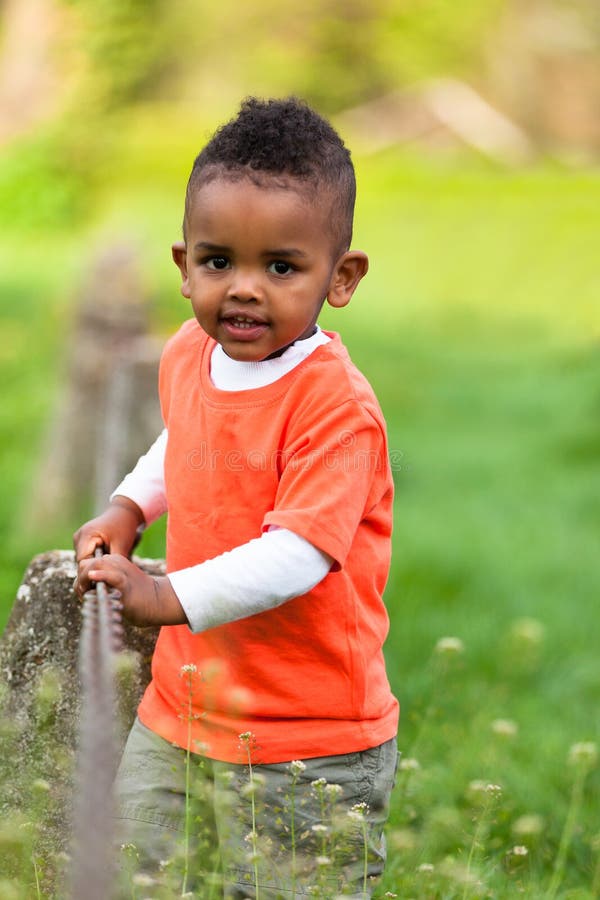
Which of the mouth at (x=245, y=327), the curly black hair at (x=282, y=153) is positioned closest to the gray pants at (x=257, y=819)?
the mouth at (x=245, y=327)

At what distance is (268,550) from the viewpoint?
2.33m

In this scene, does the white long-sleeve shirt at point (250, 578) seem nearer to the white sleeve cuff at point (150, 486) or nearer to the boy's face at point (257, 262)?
the boy's face at point (257, 262)

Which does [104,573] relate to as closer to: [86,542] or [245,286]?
[86,542]

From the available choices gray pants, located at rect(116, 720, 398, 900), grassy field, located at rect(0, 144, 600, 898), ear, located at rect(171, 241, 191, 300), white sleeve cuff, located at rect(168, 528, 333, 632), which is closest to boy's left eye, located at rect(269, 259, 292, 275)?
ear, located at rect(171, 241, 191, 300)

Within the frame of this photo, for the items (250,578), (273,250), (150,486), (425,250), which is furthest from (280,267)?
(425,250)

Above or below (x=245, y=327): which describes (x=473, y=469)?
above

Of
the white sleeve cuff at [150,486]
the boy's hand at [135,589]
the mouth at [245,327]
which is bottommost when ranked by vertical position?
the boy's hand at [135,589]

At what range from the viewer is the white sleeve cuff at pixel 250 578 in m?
2.33

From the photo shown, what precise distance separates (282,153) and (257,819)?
1.34 meters

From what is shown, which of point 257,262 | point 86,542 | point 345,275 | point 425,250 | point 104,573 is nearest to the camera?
point 104,573

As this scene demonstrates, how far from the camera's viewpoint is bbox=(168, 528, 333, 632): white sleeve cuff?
2.33 meters

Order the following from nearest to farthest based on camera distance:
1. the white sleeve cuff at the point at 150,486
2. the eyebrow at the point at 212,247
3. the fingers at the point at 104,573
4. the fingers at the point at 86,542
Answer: the fingers at the point at 104,573
the eyebrow at the point at 212,247
the fingers at the point at 86,542
the white sleeve cuff at the point at 150,486

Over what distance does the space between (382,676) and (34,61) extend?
20.0 metres

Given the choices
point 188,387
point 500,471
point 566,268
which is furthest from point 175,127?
point 188,387
